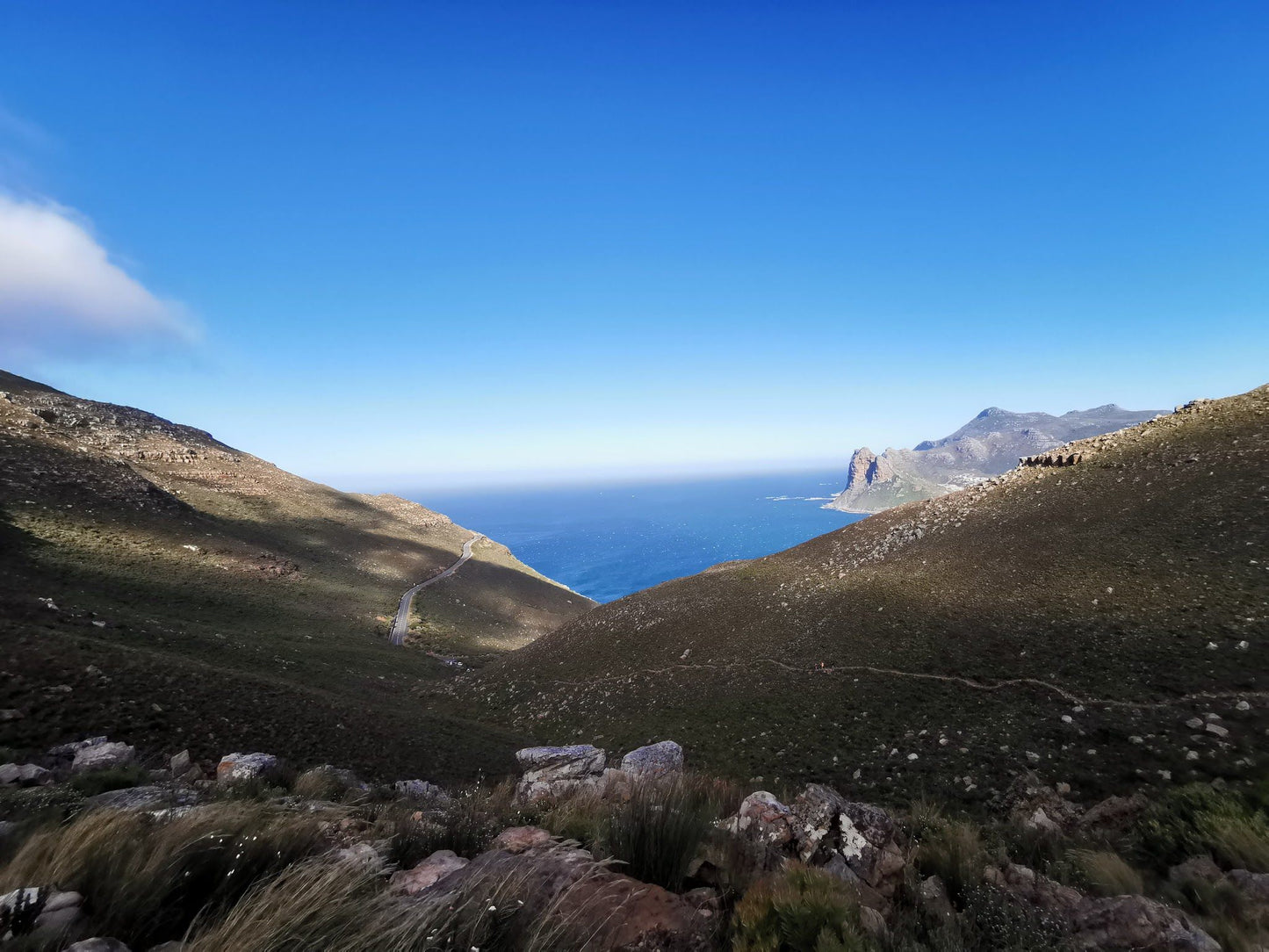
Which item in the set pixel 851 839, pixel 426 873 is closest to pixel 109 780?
pixel 426 873

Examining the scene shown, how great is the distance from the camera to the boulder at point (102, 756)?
8195 mm

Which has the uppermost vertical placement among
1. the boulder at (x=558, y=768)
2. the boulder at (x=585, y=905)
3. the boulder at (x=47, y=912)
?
the boulder at (x=47, y=912)

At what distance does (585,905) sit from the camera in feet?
11.3

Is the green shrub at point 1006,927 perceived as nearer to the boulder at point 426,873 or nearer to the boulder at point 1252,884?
the boulder at point 1252,884

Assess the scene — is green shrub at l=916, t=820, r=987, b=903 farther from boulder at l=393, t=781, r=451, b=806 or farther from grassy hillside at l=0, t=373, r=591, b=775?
grassy hillside at l=0, t=373, r=591, b=775

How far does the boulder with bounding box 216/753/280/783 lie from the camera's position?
26.0 ft

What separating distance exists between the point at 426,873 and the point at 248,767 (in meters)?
7.15

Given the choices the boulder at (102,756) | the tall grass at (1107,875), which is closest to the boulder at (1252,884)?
the tall grass at (1107,875)

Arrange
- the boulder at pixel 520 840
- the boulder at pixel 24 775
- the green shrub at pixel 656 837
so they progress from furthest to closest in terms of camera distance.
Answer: the boulder at pixel 24 775
the boulder at pixel 520 840
the green shrub at pixel 656 837

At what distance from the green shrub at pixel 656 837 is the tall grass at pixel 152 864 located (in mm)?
2827

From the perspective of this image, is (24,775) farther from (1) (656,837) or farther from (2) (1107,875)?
(2) (1107,875)

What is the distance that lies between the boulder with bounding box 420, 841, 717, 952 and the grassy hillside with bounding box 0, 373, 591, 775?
12462mm

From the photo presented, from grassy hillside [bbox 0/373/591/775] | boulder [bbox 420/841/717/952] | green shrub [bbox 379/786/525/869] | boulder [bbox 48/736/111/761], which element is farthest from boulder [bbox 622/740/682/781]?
boulder [bbox 48/736/111/761]

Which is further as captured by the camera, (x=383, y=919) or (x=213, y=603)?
(x=213, y=603)
